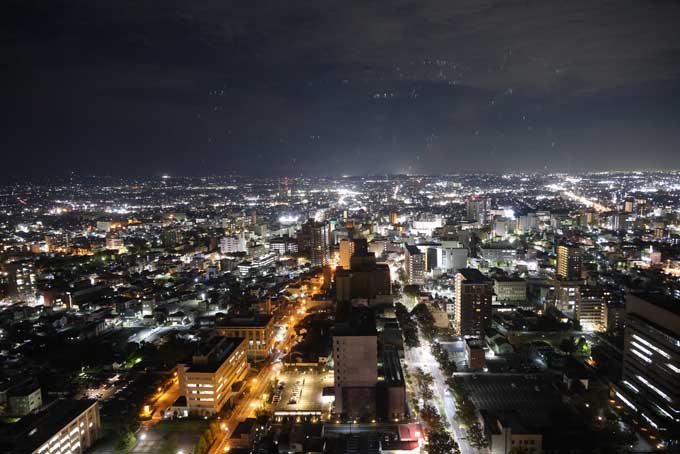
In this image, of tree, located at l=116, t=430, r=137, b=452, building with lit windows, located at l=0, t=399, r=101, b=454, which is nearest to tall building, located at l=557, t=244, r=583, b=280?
tree, located at l=116, t=430, r=137, b=452

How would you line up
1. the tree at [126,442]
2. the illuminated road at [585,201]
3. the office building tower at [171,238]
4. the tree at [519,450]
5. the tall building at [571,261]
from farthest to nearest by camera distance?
the illuminated road at [585,201]
the office building tower at [171,238]
the tall building at [571,261]
the tree at [126,442]
the tree at [519,450]

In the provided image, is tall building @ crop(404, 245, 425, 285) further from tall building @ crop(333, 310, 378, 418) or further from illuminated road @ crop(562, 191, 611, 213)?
illuminated road @ crop(562, 191, 611, 213)

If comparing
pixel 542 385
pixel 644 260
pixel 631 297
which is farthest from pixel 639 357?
pixel 644 260

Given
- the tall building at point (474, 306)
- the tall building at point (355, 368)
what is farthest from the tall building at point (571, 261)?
the tall building at point (355, 368)

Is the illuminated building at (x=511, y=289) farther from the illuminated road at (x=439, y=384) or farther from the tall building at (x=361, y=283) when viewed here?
the illuminated road at (x=439, y=384)

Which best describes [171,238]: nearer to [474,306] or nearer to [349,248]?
[349,248]

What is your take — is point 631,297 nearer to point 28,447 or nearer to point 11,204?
point 28,447

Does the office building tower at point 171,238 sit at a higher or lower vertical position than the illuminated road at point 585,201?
lower

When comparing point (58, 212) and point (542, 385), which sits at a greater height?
point (58, 212)
